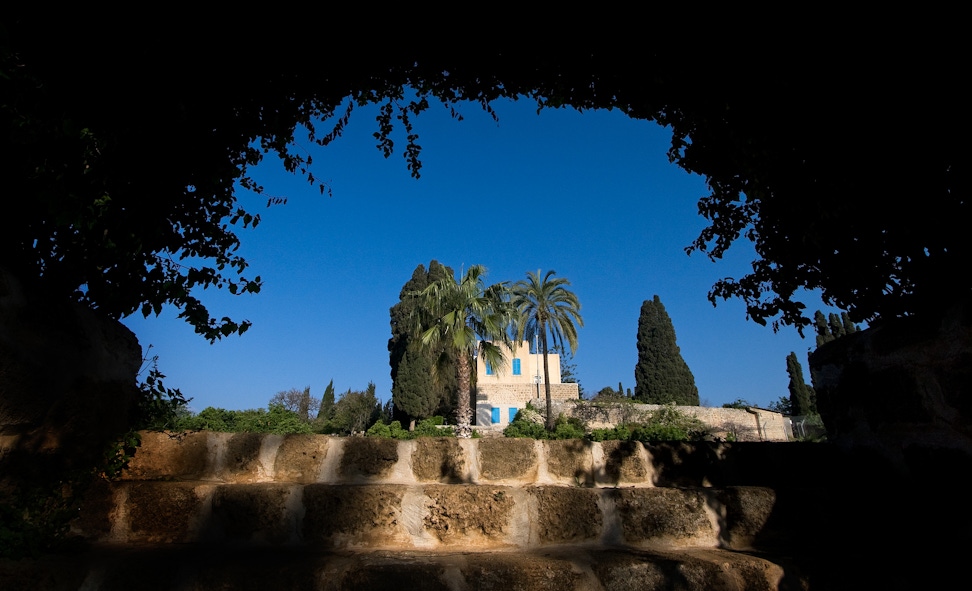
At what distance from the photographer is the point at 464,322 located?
1894 centimetres

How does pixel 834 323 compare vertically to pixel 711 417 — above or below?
above

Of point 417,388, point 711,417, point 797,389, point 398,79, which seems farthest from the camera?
point 797,389

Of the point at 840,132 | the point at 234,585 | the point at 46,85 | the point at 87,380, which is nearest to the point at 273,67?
the point at 46,85

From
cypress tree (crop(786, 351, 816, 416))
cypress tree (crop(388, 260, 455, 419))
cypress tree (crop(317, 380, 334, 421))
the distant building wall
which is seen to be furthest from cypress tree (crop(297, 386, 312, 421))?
cypress tree (crop(786, 351, 816, 416))

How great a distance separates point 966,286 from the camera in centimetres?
205

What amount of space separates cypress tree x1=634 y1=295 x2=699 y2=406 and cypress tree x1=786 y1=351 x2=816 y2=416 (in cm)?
764

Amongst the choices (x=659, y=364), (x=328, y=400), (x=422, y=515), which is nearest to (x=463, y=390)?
(x=422, y=515)

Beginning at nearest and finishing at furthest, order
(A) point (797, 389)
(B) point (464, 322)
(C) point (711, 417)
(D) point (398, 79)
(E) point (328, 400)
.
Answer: (D) point (398, 79) < (B) point (464, 322) < (C) point (711, 417) < (A) point (797, 389) < (E) point (328, 400)

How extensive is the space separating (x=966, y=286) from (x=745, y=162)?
1389mm

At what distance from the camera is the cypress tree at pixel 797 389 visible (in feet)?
115

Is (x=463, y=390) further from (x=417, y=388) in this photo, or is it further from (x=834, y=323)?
(x=834, y=323)

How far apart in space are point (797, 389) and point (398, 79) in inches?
1655

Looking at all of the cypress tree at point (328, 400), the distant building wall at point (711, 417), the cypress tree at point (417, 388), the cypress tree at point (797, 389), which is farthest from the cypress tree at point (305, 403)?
the cypress tree at point (797, 389)

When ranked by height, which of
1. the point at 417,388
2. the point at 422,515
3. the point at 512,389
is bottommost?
the point at 422,515
